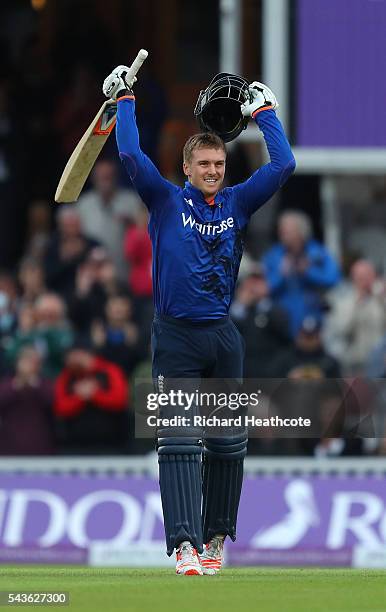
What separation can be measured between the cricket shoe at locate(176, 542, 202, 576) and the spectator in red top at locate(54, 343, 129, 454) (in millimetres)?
5873

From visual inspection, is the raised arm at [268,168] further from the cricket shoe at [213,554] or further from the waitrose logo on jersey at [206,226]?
the cricket shoe at [213,554]

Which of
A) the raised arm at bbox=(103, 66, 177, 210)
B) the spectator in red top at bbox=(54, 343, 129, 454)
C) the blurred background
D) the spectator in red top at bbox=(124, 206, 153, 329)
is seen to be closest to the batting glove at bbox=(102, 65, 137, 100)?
the raised arm at bbox=(103, 66, 177, 210)

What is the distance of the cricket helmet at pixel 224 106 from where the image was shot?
8680 millimetres

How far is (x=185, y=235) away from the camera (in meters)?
8.26

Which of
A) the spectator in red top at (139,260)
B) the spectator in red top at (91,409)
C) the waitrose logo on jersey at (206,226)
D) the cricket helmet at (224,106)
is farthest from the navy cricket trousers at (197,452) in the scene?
the spectator in red top at (139,260)

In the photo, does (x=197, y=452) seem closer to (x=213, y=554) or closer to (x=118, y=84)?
(x=213, y=554)

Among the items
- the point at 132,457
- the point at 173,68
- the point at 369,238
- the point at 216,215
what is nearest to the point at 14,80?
the point at 173,68

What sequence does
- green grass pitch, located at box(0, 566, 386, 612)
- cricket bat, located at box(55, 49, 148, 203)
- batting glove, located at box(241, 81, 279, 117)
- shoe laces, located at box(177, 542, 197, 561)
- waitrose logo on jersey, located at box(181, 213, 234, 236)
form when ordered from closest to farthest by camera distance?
green grass pitch, located at box(0, 566, 386, 612) → shoe laces, located at box(177, 542, 197, 561) → waitrose logo on jersey, located at box(181, 213, 234, 236) → batting glove, located at box(241, 81, 279, 117) → cricket bat, located at box(55, 49, 148, 203)

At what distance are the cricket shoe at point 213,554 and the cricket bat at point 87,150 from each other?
6.43 feet

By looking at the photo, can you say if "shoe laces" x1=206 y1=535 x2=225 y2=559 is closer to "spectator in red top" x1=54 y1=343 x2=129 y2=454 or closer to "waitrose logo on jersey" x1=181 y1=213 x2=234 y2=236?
"waitrose logo on jersey" x1=181 y1=213 x2=234 y2=236

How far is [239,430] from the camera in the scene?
841cm

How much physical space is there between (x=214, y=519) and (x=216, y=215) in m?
1.47

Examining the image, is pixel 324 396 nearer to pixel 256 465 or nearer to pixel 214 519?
pixel 256 465

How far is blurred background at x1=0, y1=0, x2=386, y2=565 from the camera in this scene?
13.2 m
